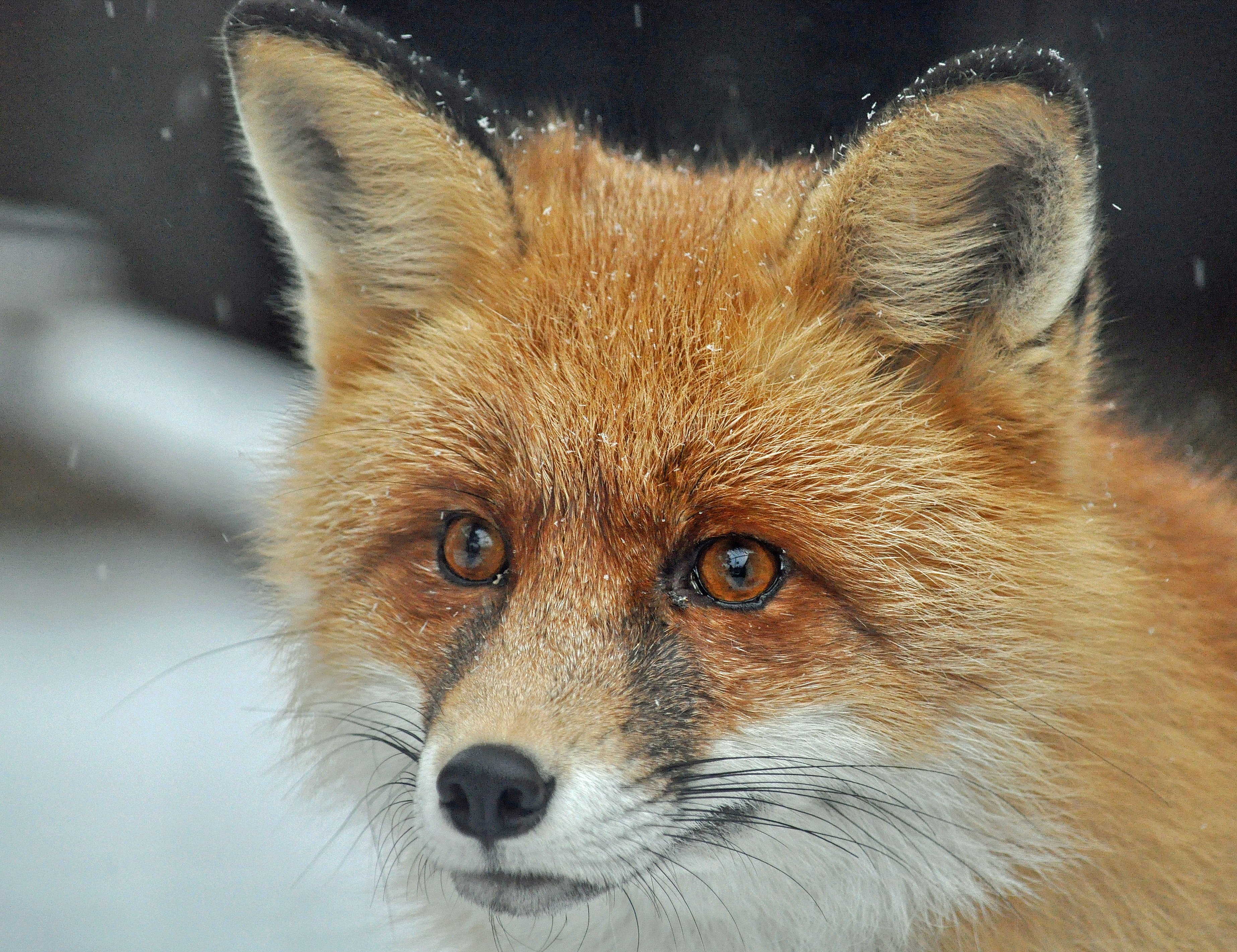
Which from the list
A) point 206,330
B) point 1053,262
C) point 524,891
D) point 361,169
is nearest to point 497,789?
point 524,891

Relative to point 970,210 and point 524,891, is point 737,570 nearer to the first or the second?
point 524,891

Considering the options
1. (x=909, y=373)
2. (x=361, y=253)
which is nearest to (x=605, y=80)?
(x=361, y=253)

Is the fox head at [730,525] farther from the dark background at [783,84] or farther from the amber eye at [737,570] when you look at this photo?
the dark background at [783,84]

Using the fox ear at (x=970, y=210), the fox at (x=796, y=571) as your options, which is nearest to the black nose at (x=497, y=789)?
the fox at (x=796, y=571)

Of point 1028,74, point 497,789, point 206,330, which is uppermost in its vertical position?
point 1028,74

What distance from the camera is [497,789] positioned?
4.64 ft

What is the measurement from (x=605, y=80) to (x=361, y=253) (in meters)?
2.56

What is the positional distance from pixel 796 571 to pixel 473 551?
552mm

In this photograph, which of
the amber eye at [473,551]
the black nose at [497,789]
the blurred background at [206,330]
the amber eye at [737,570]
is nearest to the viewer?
the black nose at [497,789]

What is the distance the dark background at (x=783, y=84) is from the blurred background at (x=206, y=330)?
1 centimetres

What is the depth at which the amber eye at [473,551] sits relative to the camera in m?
1.82

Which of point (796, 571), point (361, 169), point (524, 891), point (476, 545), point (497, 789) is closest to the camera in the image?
point (497, 789)

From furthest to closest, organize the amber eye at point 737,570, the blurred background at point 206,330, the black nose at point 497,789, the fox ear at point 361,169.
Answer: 1. the blurred background at point 206,330
2. the fox ear at point 361,169
3. the amber eye at point 737,570
4. the black nose at point 497,789

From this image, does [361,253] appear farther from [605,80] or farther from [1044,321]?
[605,80]
